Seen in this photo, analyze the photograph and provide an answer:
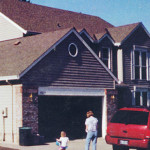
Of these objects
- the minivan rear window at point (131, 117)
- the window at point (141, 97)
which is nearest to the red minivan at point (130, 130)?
the minivan rear window at point (131, 117)

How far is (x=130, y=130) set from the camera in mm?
15219

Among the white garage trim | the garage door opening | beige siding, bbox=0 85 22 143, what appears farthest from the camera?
the garage door opening

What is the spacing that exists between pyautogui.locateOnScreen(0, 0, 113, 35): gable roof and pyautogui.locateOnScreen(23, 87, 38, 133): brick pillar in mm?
8584

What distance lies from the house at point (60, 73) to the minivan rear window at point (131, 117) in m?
5.18

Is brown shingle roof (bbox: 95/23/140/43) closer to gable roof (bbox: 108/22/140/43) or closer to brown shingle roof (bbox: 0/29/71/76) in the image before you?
gable roof (bbox: 108/22/140/43)

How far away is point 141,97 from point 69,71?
923 cm

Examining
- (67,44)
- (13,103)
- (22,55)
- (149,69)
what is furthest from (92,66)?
(149,69)

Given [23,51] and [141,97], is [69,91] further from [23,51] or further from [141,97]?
[141,97]

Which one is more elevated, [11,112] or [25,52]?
[25,52]

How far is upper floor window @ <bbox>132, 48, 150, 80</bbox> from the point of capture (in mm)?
28719

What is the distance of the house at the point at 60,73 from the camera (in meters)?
19.5

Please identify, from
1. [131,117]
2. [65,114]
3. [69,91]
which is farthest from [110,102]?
[131,117]

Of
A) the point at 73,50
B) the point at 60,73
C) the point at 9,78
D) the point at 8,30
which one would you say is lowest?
the point at 9,78

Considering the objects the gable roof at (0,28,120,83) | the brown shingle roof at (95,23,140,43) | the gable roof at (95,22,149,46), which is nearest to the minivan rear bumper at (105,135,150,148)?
the gable roof at (0,28,120,83)
